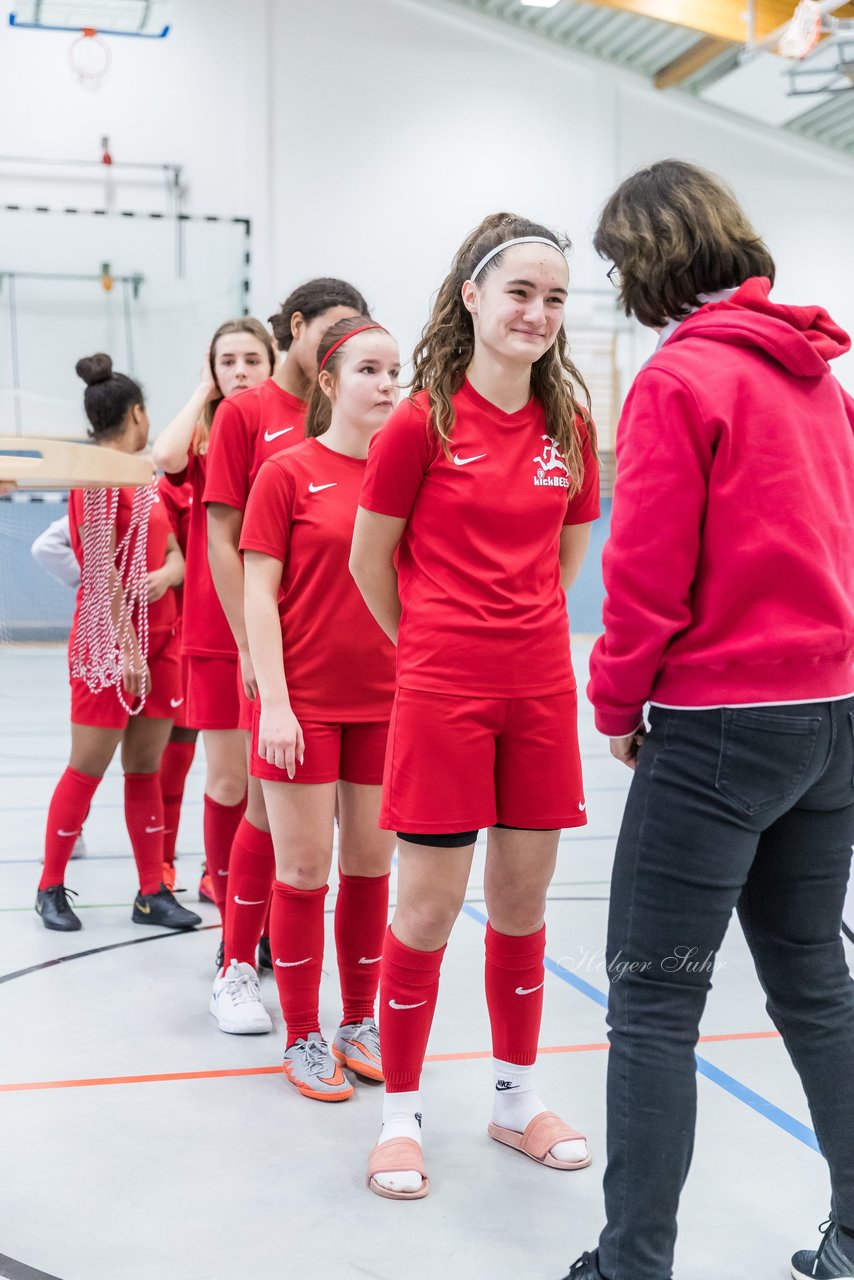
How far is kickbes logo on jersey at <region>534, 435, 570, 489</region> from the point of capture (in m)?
1.83

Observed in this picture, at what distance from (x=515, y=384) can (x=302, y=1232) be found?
1.22m

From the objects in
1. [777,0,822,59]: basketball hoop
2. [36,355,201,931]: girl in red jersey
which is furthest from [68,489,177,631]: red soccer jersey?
[777,0,822,59]: basketball hoop

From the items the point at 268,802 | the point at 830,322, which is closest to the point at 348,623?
the point at 268,802

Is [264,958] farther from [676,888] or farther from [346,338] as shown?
[676,888]

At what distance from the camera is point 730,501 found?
53.1 inches

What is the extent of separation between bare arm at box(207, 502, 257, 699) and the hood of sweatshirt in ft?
4.13

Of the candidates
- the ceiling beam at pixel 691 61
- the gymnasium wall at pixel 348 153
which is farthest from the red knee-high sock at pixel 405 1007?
→ the ceiling beam at pixel 691 61

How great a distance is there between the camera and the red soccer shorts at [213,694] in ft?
9.19

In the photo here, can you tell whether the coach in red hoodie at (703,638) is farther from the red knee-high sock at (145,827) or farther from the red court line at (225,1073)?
the red knee-high sock at (145,827)

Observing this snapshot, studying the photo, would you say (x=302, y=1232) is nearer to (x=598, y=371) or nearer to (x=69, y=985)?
(x=69, y=985)

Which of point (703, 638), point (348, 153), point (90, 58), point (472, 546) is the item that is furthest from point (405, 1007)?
point (348, 153)

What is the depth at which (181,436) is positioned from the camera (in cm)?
300

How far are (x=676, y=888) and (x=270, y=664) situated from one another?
0.96 meters

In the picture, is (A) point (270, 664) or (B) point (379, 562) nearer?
(B) point (379, 562)
